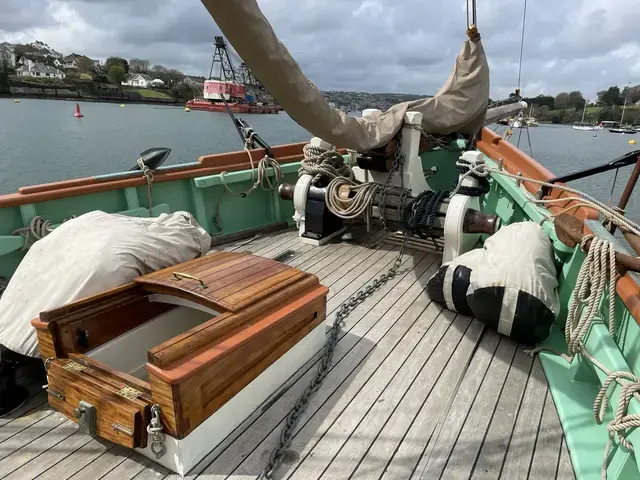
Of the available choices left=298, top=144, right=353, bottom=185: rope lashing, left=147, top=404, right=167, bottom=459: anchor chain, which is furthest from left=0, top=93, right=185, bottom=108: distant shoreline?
left=147, top=404, right=167, bottom=459: anchor chain


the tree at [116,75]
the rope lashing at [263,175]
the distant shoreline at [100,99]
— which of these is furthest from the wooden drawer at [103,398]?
the tree at [116,75]

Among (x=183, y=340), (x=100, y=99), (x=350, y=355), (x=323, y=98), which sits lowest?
(x=350, y=355)

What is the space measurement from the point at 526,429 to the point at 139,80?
302 feet

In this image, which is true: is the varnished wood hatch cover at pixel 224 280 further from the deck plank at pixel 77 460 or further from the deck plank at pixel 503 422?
the deck plank at pixel 503 422

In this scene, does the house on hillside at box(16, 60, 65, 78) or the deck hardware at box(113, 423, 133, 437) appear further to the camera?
the house on hillside at box(16, 60, 65, 78)

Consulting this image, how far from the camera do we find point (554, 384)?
2176 mm

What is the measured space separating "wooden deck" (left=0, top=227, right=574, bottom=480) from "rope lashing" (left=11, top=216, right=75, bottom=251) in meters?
1.09

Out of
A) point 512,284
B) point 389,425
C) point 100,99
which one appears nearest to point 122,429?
point 389,425

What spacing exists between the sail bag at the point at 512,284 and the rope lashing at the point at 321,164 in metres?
1.61

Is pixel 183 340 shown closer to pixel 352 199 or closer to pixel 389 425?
pixel 389 425

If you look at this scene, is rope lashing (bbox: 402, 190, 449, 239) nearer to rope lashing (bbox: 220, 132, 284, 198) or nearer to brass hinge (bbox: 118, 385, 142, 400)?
rope lashing (bbox: 220, 132, 284, 198)

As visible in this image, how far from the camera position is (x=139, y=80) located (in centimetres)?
8244

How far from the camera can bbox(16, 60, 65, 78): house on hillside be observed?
80000mm

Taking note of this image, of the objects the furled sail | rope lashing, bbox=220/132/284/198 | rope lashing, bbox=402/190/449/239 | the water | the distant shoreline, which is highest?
the distant shoreline
